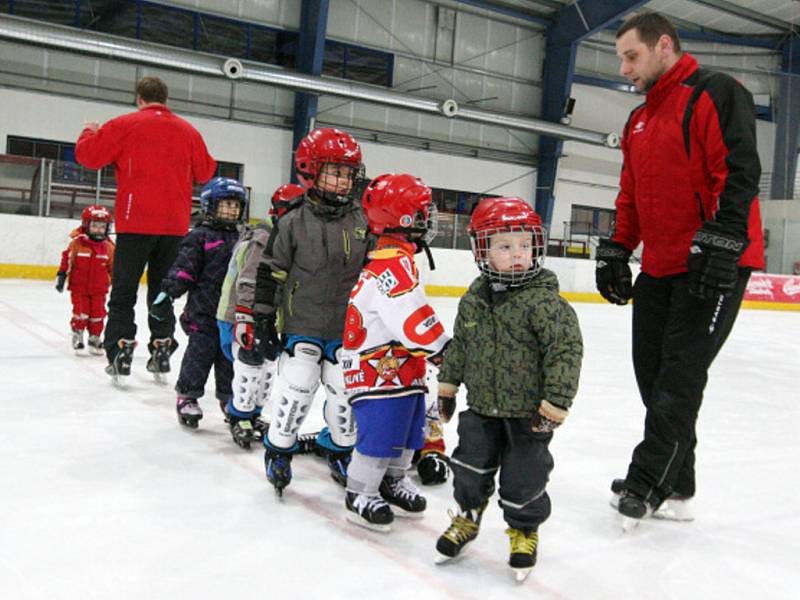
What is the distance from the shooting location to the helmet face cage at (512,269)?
180 cm

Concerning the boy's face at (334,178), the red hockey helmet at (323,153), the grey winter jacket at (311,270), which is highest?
the red hockey helmet at (323,153)

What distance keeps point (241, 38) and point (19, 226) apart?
735 cm

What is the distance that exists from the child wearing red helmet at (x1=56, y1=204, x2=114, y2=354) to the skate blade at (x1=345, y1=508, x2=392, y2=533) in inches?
129

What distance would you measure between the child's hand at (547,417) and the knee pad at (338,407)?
77 cm

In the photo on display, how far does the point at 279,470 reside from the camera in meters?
2.26

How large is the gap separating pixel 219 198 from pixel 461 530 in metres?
1.90

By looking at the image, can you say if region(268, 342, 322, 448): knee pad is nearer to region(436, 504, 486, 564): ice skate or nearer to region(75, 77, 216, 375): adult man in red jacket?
region(436, 504, 486, 564): ice skate

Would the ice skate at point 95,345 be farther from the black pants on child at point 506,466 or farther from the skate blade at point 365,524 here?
the black pants on child at point 506,466

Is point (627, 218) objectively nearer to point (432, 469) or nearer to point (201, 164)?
point (432, 469)

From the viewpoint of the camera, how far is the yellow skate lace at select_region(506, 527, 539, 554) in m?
1.79

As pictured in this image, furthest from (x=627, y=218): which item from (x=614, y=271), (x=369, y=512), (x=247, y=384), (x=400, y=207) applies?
(x=247, y=384)

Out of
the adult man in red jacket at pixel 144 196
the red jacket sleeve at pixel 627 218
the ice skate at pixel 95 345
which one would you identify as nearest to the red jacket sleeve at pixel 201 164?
the adult man in red jacket at pixel 144 196

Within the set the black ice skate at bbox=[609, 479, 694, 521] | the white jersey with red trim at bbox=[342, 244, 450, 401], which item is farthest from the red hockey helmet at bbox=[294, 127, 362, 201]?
the black ice skate at bbox=[609, 479, 694, 521]

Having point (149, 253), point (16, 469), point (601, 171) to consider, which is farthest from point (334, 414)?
point (601, 171)
